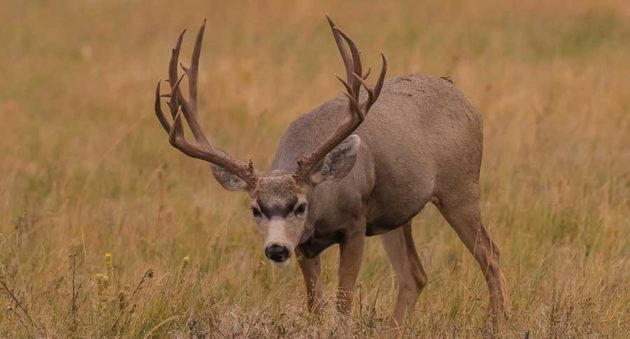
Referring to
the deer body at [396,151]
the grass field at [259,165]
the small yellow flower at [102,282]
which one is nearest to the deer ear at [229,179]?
the deer body at [396,151]

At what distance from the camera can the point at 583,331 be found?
22.5 feet

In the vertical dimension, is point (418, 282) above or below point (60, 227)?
below

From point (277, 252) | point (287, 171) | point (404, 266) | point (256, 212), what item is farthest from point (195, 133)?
point (404, 266)

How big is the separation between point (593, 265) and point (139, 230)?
2847 mm

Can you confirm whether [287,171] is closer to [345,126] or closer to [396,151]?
[345,126]

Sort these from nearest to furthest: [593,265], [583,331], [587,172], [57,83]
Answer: [583,331] < [593,265] < [587,172] < [57,83]

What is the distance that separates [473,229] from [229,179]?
1.70 metres

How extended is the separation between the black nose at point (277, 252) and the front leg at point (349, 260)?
0.75 m

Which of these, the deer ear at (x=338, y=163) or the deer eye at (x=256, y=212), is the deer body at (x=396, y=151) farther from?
the deer eye at (x=256, y=212)

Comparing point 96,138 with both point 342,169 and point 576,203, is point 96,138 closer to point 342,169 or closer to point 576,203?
point 576,203

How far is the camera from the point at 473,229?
331 inches

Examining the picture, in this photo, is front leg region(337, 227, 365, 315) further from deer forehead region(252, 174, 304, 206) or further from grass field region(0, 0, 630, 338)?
deer forehead region(252, 174, 304, 206)

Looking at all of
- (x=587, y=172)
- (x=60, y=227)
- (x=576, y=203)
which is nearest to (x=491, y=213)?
(x=576, y=203)

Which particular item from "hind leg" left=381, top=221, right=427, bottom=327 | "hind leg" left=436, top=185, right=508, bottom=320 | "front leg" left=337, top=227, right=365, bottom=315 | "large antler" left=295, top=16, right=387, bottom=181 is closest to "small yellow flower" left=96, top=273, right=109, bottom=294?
"large antler" left=295, top=16, right=387, bottom=181
